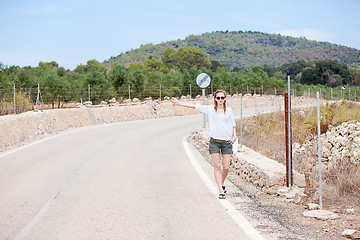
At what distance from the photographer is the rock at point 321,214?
590cm

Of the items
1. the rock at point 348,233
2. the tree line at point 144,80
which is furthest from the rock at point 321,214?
the tree line at point 144,80

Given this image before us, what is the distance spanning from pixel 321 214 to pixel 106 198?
3.66 meters

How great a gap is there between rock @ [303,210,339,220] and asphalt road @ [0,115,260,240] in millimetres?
1228

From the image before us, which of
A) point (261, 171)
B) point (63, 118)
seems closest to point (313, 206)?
point (261, 171)

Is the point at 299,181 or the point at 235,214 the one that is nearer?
the point at 235,214

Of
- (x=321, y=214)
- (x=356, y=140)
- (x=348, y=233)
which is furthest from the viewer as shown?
(x=356, y=140)

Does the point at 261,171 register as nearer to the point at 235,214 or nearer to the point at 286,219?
the point at 235,214

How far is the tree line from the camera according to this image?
114ft

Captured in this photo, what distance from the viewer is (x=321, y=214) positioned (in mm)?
5996

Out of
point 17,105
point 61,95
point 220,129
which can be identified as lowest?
point 220,129

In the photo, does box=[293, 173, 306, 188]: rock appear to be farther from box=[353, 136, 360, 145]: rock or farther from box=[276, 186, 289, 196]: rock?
box=[353, 136, 360, 145]: rock

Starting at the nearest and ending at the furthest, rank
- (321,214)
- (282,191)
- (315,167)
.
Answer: (321,214) < (282,191) < (315,167)

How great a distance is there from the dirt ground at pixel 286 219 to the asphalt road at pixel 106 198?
433mm

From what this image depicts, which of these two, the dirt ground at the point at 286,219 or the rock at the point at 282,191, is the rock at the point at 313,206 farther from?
the rock at the point at 282,191
